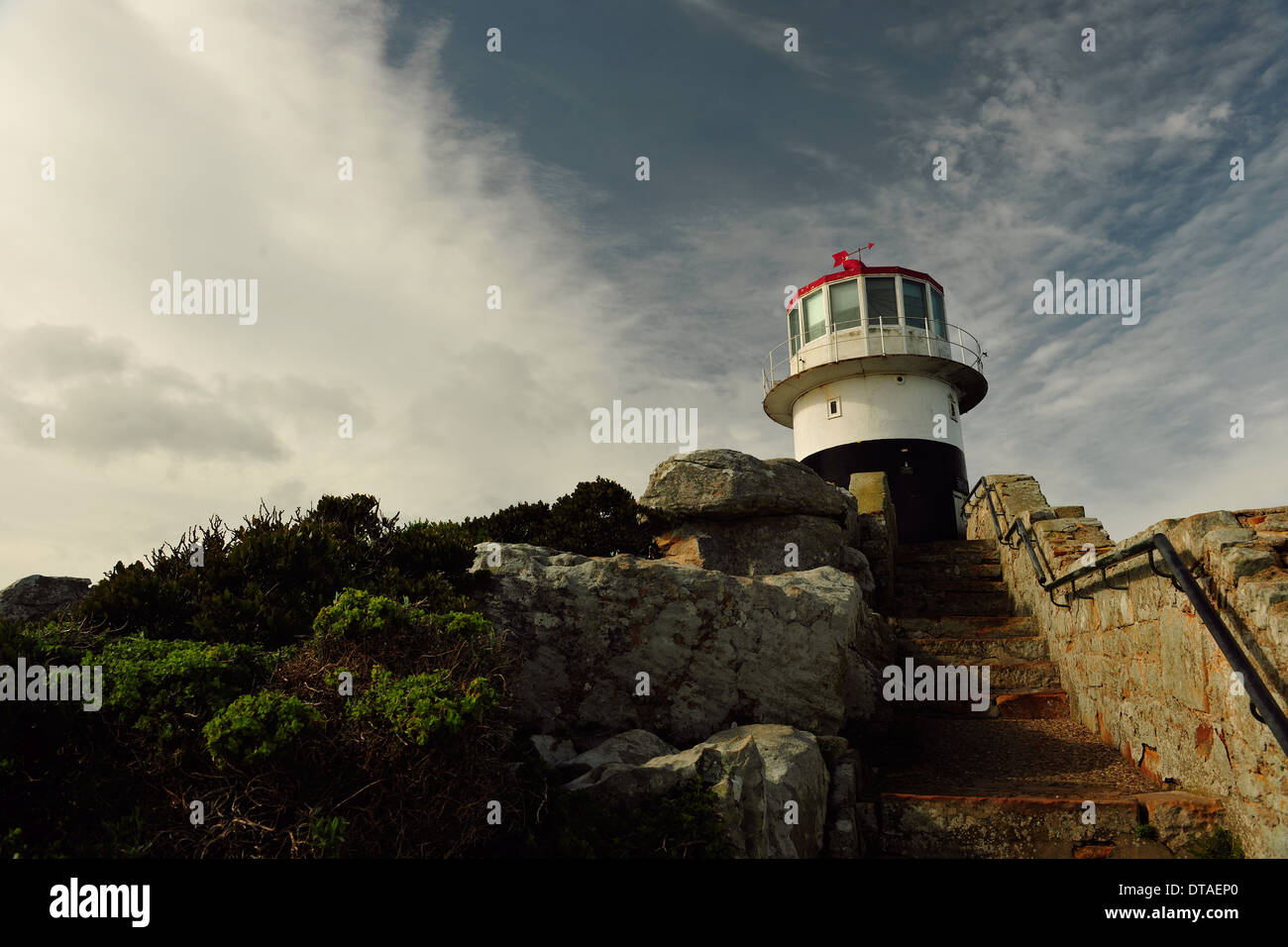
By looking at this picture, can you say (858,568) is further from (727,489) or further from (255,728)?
(255,728)

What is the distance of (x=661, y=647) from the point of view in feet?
18.8

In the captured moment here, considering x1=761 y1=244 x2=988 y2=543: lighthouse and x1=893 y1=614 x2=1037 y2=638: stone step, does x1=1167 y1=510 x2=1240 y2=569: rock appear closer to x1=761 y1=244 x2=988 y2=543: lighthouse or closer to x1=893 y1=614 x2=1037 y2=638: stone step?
x1=893 y1=614 x2=1037 y2=638: stone step

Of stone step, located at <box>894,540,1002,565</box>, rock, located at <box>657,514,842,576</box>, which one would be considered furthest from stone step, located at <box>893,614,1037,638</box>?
stone step, located at <box>894,540,1002,565</box>

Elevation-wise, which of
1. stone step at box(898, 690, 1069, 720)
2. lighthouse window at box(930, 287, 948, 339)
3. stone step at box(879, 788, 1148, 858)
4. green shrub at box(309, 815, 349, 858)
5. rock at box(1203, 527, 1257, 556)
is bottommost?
stone step at box(879, 788, 1148, 858)

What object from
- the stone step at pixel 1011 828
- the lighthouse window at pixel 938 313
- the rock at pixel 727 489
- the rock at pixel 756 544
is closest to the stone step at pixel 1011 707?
the stone step at pixel 1011 828

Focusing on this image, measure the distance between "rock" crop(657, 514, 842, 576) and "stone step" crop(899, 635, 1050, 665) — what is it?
1.50 metres

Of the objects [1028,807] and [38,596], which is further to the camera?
[38,596]

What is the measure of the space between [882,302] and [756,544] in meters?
9.69

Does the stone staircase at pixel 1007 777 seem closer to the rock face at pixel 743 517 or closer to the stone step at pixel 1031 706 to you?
the stone step at pixel 1031 706

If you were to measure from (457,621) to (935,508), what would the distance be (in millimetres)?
13935

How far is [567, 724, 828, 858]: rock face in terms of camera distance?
4.20 meters

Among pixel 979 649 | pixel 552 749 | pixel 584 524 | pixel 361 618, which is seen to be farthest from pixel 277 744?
pixel 979 649

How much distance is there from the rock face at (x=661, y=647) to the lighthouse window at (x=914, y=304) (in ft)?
40.2
